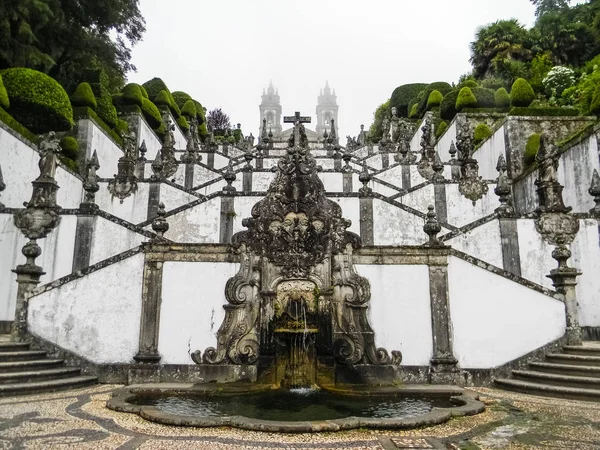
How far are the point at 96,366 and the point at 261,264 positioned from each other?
343 cm

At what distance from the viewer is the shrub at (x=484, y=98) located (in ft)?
88.4

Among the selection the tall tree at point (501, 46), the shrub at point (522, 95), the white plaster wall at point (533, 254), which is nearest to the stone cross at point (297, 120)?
the white plaster wall at point (533, 254)

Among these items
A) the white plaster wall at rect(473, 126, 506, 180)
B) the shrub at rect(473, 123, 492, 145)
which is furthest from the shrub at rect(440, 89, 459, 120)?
the white plaster wall at rect(473, 126, 506, 180)

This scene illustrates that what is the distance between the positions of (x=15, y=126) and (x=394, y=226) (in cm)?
1334

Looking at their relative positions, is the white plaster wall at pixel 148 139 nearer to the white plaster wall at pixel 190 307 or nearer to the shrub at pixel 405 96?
the shrub at pixel 405 96

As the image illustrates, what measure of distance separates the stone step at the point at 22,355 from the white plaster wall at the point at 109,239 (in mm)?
5606

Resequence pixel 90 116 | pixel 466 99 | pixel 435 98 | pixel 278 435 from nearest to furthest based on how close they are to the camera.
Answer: pixel 278 435
pixel 90 116
pixel 466 99
pixel 435 98

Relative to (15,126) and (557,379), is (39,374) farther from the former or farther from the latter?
(15,126)

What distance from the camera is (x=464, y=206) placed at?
17.1 metres

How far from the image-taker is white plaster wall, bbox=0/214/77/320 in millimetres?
12617

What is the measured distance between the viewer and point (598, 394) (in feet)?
22.8

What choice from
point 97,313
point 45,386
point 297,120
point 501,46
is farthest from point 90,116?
point 501,46

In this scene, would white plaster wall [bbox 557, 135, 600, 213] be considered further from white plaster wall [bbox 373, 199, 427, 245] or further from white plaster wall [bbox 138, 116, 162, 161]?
white plaster wall [bbox 138, 116, 162, 161]

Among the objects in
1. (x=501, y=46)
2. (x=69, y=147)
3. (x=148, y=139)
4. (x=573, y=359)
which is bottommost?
(x=573, y=359)
